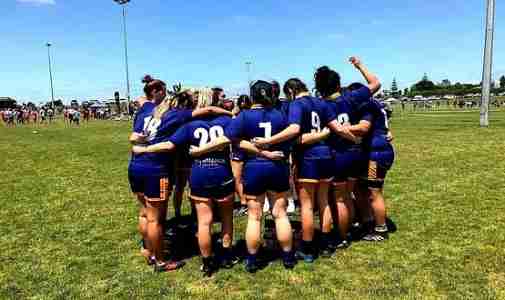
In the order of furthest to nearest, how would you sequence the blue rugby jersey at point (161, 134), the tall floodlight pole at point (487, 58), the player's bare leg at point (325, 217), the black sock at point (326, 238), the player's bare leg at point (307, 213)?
the tall floodlight pole at point (487, 58) < the black sock at point (326, 238) < the player's bare leg at point (325, 217) < the player's bare leg at point (307, 213) < the blue rugby jersey at point (161, 134)

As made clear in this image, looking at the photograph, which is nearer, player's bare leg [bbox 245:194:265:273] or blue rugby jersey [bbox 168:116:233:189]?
blue rugby jersey [bbox 168:116:233:189]

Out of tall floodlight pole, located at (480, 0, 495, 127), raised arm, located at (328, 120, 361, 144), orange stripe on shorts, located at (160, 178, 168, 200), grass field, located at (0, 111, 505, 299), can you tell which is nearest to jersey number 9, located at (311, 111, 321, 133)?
raised arm, located at (328, 120, 361, 144)

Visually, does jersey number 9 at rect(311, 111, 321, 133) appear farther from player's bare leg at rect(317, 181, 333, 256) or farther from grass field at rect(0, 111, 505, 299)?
grass field at rect(0, 111, 505, 299)

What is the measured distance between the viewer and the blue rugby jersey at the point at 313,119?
16.7ft

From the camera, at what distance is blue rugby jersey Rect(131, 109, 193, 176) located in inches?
193

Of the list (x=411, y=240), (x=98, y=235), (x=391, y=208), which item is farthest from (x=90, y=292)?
(x=391, y=208)

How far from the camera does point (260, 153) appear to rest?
15.8 feet

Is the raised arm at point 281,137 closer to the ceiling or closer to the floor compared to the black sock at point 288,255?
closer to the ceiling

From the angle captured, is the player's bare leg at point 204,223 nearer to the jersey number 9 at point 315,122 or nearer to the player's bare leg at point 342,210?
the jersey number 9 at point 315,122

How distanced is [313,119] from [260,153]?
2.76ft

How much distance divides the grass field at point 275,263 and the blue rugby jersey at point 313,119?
4.61 feet

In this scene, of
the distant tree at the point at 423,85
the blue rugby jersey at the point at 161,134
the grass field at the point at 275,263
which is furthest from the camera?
the distant tree at the point at 423,85

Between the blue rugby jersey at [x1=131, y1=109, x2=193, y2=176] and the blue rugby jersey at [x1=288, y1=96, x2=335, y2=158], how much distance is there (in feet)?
4.28

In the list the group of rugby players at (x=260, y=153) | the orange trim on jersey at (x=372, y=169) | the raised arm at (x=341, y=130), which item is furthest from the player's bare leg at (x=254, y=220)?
the orange trim on jersey at (x=372, y=169)
